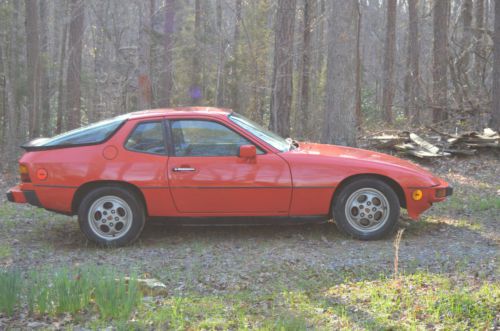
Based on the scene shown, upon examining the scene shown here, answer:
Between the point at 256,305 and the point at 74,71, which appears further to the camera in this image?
the point at 74,71

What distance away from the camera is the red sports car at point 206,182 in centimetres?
651

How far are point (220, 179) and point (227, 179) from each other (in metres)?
0.08

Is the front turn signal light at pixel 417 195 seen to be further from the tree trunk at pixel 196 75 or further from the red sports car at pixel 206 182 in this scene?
the tree trunk at pixel 196 75

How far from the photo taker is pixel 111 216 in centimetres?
665

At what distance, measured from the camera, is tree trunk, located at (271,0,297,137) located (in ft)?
48.6

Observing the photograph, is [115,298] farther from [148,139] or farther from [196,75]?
[196,75]

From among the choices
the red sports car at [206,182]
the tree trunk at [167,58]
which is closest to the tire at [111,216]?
the red sports car at [206,182]

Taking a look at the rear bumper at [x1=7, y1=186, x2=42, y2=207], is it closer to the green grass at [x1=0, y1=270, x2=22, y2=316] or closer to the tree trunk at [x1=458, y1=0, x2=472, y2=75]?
the green grass at [x1=0, y1=270, x2=22, y2=316]

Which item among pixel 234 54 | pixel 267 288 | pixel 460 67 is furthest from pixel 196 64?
pixel 267 288

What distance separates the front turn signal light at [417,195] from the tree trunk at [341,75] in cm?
460

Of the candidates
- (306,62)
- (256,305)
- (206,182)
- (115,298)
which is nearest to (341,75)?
(206,182)

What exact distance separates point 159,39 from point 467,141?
1624 centimetres

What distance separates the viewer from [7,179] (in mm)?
12289

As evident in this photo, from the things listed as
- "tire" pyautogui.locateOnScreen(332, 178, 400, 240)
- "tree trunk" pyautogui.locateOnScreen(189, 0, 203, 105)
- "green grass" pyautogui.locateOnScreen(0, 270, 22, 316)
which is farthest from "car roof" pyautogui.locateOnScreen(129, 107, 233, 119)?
"tree trunk" pyautogui.locateOnScreen(189, 0, 203, 105)
